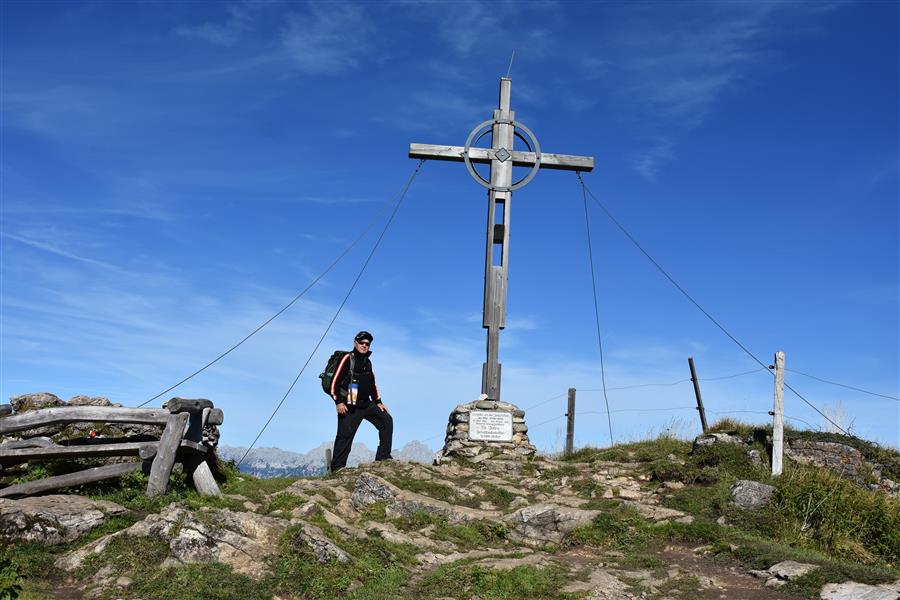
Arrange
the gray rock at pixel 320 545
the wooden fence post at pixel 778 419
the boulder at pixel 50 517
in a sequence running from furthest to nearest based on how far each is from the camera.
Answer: the wooden fence post at pixel 778 419 → the boulder at pixel 50 517 → the gray rock at pixel 320 545

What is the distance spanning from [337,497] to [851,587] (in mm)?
7401

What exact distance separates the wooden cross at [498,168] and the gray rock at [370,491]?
5.67 m

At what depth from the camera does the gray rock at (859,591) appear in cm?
948

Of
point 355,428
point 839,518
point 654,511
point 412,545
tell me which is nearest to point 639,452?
point 654,511

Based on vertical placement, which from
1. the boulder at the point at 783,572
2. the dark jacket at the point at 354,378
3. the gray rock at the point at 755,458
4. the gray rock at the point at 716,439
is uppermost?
the dark jacket at the point at 354,378

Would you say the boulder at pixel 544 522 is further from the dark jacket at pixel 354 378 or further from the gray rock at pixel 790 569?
the dark jacket at pixel 354 378

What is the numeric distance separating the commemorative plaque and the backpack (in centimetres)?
334

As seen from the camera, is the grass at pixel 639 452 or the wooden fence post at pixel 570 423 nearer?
the grass at pixel 639 452

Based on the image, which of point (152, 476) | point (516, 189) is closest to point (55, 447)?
point (152, 476)

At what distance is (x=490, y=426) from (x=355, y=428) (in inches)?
124

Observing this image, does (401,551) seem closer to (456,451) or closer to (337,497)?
(337,497)

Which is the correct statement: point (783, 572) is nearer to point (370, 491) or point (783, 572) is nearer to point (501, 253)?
point (370, 491)

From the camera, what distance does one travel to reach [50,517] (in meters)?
10.4

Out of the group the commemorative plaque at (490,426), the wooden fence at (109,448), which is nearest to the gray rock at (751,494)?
the commemorative plaque at (490,426)
